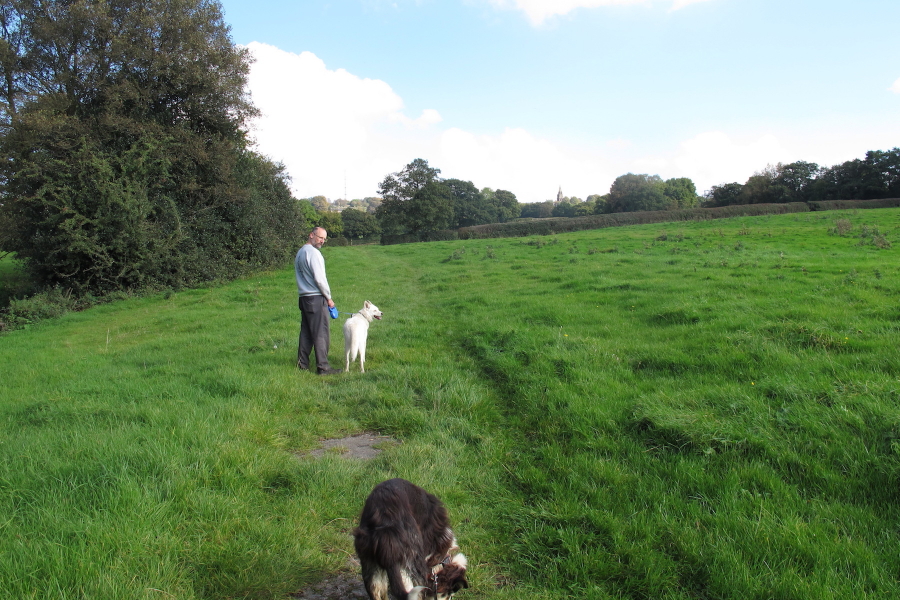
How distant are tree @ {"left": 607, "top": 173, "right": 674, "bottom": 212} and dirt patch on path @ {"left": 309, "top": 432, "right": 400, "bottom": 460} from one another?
299 feet

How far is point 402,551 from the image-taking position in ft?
8.78

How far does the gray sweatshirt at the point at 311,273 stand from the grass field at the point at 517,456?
53.4 inches

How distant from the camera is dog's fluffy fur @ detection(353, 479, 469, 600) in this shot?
8.67 feet

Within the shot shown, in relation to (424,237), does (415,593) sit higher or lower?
lower

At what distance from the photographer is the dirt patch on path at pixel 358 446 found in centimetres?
504

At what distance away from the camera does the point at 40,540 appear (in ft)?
9.52

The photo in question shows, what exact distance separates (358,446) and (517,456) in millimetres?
1769

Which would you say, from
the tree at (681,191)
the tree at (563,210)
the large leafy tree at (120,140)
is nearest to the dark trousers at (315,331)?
the large leafy tree at (120,140)

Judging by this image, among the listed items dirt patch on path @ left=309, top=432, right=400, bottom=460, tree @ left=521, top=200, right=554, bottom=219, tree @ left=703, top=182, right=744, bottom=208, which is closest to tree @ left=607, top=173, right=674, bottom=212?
tree @ left=703, top=182, right=744, bottom=208

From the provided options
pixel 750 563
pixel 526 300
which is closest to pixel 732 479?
pixel 750 563

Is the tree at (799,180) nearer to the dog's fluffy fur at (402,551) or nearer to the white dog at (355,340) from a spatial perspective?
the white dog at (355,340)

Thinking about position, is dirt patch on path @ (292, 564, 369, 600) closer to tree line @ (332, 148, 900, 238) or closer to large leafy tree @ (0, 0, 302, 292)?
large leafy tree @ (0, 0, 302, 292)

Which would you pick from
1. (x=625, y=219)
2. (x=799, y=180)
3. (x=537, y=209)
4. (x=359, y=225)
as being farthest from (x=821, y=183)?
(x=537, y=209)

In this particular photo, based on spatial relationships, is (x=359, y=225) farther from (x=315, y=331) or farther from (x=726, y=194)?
(x=315, y=331)
